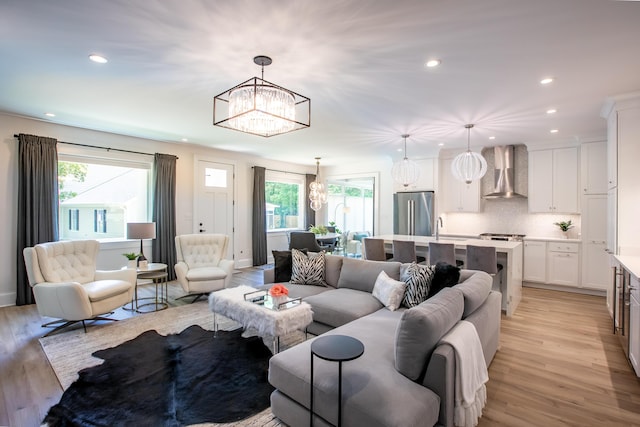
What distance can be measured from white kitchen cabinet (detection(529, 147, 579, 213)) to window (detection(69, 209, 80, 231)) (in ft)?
27.8

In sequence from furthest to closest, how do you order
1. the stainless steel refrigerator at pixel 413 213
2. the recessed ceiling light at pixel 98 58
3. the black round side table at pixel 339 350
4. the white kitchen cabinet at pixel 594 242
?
the stainless steel refrigerator at pixel 413 213 < the white kitchen cabinet at pixel 594 242 < the recessed ceiling light at pixel 98 58 < the black round side table at pixel 339 350

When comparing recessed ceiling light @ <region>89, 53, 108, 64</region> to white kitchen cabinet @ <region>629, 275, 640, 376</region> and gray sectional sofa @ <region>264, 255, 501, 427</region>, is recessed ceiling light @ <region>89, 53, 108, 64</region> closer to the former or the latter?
gray sectional sofa @ <region>264, 255, 501, 427</region>

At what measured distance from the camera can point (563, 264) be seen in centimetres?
562

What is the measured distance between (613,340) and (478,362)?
268 cm

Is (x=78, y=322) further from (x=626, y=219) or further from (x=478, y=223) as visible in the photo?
(x=478, y=223)

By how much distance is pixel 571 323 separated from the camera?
407cm

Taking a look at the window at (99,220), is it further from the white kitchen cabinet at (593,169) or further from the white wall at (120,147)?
the white kitchen cabinet at (593,169)

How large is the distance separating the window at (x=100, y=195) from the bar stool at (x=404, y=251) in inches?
188

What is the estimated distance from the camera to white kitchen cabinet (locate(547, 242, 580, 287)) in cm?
552

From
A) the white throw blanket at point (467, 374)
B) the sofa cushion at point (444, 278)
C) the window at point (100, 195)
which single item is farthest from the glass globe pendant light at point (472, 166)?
the window at point (100, 195)

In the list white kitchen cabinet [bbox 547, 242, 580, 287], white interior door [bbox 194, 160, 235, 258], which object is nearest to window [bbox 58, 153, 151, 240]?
white interior door [bbox 194, 160, 235, 258]

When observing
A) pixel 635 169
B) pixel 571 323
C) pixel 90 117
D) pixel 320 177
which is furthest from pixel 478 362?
pixel 320 177

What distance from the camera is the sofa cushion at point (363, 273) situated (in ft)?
11.7

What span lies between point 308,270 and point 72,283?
2718mm
